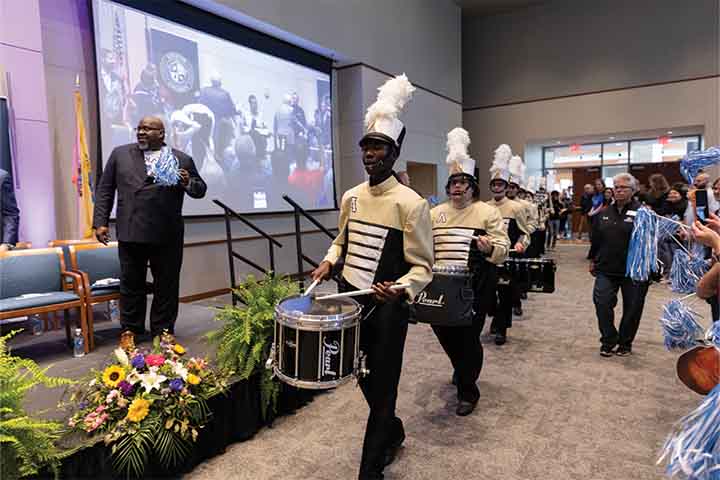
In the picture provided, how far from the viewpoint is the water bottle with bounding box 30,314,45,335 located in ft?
12.4

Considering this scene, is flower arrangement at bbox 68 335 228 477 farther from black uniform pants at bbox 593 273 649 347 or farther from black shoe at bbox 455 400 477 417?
black uniform pants at bbox 593 273 649 347

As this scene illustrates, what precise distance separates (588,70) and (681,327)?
12838 mm

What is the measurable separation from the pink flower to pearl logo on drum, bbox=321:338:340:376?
3.66ft

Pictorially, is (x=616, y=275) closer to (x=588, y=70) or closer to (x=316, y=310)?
(x=316, y=310)

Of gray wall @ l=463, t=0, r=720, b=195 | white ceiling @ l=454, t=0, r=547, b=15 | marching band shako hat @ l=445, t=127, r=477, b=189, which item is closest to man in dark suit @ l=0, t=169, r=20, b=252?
marching band shako hat @ l=445, t=127, r=477, b=189

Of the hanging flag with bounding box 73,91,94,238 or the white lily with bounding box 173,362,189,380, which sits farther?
the hanging flag with bounding box 73,91,94,238

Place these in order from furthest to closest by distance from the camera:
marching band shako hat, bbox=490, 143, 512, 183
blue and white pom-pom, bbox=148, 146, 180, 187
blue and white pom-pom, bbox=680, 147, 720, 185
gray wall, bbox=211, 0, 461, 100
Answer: gray wall, bbox=211, 0, 461, 100 < marching band shako hat, bbox=490, 143, 512, 183 < blue and white pom-pom, bbox=148, 146, 180, 187 < blue and white pom-pom, bbox=680, 147, 720, 185

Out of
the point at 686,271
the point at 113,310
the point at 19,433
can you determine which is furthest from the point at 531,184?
the point at 19,433

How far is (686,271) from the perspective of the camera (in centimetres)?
212

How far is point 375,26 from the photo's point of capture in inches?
355

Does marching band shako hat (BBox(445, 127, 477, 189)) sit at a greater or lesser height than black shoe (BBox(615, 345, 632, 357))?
greater

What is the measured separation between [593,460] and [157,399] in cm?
227

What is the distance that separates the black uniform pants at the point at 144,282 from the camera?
10.7ft

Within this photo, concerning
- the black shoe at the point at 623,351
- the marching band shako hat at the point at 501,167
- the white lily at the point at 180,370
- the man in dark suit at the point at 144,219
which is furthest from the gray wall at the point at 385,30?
the black shoe at the point at 623,351
